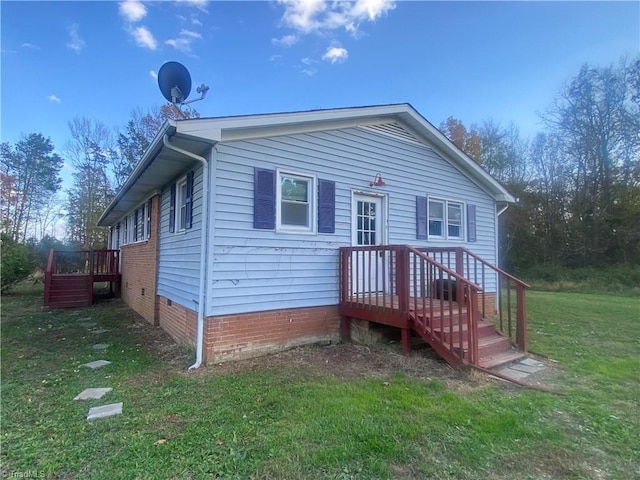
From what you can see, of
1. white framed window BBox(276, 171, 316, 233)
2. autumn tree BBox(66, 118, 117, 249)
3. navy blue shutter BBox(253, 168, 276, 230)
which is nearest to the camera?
navy blue shutter BBox(253, 168, 276, 230)

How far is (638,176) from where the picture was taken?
17.1 metres

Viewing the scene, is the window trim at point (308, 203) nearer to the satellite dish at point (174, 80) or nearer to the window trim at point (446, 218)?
the satellite dish at point (174, 80)

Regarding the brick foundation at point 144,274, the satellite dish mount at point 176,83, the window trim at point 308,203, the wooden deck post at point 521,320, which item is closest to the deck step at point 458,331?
the wooden deck post at point 521,320

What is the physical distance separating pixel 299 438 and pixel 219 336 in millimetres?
2528

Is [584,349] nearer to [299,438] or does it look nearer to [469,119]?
[299,438]

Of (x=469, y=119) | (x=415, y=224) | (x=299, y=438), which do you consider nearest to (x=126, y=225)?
(x=415, y=224)

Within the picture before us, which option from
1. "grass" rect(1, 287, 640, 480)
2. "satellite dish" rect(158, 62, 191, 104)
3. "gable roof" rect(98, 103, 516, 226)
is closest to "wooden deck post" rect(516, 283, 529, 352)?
"grass" rect(1, 287, 640, 480)

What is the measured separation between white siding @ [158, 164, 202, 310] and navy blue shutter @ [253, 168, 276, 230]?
88 cm

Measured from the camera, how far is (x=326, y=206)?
6129 mm

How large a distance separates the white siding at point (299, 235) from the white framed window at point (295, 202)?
0.15 metres

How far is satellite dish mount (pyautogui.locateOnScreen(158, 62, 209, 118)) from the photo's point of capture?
602 centimetres

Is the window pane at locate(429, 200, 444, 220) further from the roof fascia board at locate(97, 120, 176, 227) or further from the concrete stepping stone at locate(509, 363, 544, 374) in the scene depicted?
the roof fascia board at locate(97, 120, 176, 227)

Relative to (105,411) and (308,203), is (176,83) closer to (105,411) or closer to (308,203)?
(308,203)

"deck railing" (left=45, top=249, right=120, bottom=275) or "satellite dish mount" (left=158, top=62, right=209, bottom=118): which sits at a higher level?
"satellite dish mount" (left=158, top=62, right=209, bottom=118)
